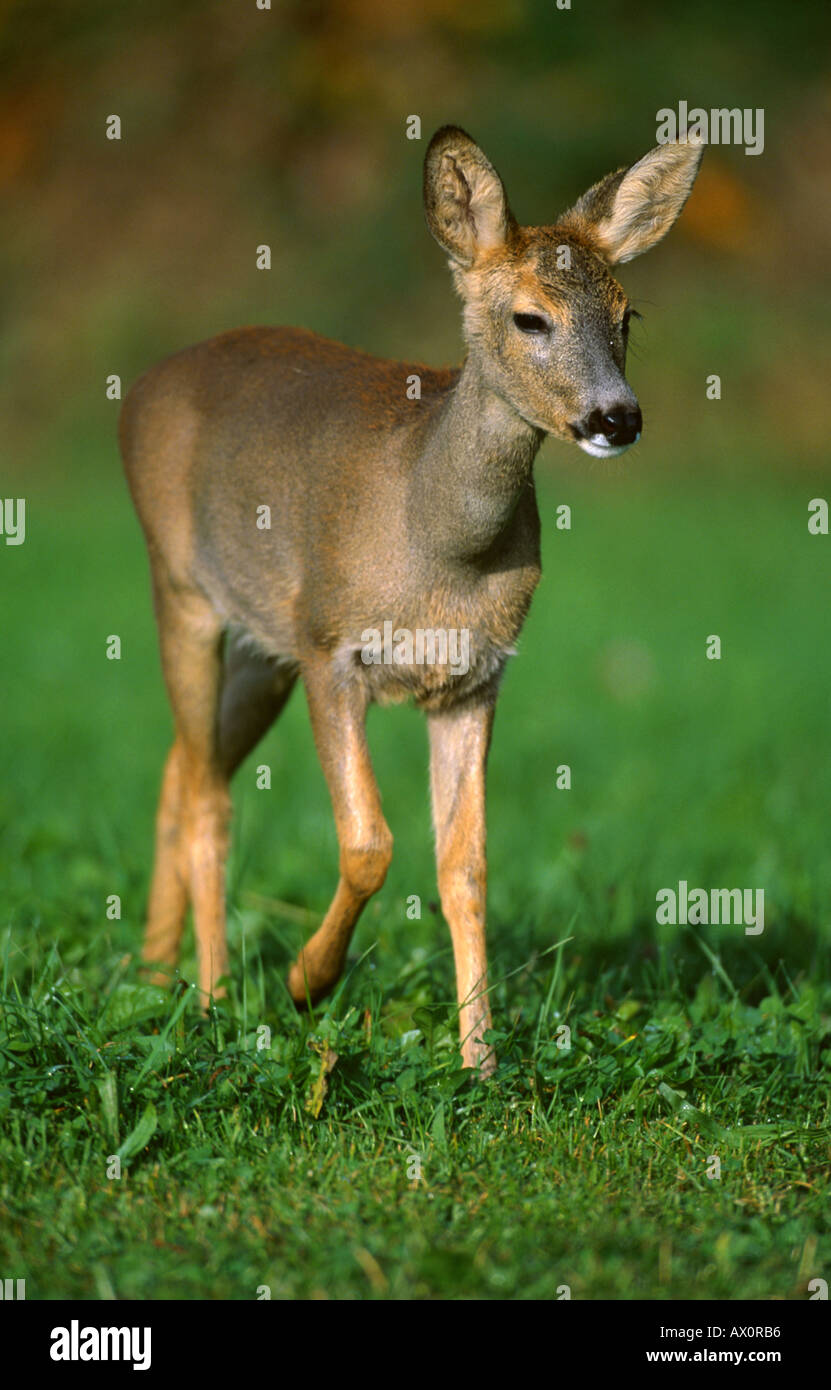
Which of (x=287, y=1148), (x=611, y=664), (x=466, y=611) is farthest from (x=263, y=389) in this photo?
(x=611, y=664)

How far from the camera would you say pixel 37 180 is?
22.7 m

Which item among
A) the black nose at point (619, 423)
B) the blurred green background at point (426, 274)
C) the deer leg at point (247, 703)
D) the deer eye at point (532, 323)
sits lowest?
the deer leg at point (247, 703)

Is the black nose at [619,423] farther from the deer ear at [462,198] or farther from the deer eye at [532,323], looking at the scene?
the deer ear at [462,198]

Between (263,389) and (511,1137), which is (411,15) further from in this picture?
(511,1137)

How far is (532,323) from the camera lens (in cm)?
436

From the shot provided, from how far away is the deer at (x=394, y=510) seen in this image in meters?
4.42

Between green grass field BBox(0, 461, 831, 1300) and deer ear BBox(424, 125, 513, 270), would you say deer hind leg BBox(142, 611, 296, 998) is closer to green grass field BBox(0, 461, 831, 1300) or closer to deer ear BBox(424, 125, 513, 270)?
green grass field BBox(0, 461, 831, 1300)

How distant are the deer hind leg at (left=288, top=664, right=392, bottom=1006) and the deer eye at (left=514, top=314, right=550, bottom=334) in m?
1.07

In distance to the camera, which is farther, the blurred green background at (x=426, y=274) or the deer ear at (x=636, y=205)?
the blurred green background at (x=426, y=274)

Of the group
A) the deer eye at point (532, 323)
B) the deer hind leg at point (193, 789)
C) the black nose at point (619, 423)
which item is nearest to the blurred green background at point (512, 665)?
the deer hind leg at point (193, 789)

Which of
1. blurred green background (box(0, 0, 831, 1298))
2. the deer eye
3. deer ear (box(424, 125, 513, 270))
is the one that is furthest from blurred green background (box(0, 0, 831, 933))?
the deer eye

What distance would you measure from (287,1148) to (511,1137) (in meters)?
Answer: 0.51

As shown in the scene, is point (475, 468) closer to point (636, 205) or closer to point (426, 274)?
point (636, 205)

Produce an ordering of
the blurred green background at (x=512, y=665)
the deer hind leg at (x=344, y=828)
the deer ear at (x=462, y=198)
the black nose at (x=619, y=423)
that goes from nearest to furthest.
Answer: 1. the blurred green background at (x=512, y=665)
2. the black nose at (x=619, y=423)
3. the deer ear at (x=462, y=198)
4. the deer hind leg at (x=344, y=828)
